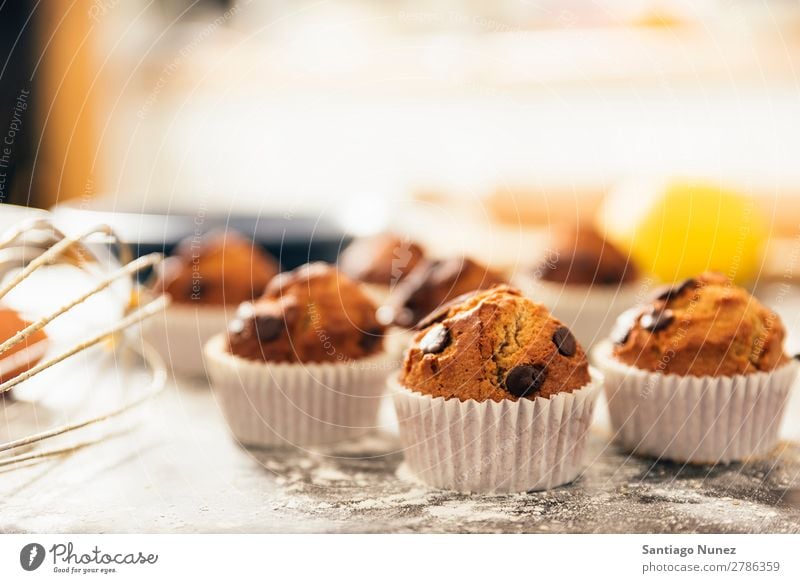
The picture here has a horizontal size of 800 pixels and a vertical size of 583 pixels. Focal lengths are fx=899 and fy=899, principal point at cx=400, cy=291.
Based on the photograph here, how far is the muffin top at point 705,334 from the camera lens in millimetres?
1752

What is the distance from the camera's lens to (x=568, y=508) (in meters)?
1.52

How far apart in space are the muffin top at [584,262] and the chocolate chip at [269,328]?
1077mm

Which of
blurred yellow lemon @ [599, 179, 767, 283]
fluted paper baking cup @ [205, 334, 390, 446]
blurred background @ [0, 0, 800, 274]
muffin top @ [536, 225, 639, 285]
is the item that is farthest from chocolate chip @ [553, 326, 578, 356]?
blurred background @ [0, 0, 800, 274]

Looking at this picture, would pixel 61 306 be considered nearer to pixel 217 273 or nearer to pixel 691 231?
pixel 217 273

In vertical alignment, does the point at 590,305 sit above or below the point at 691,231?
below

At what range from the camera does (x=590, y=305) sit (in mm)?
2637

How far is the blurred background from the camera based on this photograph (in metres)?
4.28

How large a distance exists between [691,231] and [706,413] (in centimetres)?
149

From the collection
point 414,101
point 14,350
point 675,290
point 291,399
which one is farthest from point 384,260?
point 414,101

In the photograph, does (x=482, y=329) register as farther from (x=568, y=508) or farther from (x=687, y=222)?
(x=687, y=222)

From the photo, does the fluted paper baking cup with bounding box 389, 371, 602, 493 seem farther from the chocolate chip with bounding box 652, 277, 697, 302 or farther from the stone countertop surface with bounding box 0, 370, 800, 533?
the chocolate chip with bounding box 652, 277, 697, 302

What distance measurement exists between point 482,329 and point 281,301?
58 cm

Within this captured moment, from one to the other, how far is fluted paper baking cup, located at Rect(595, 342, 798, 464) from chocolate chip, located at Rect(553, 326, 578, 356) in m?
0.24
